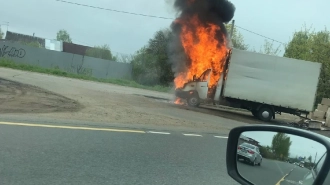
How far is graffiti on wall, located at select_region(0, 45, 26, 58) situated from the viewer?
37.3m

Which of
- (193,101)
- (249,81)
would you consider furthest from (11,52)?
(249,81)

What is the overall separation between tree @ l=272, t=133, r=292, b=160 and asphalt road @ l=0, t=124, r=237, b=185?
130 inches

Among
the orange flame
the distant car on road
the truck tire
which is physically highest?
the orange flame

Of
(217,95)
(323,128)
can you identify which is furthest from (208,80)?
(323,128)

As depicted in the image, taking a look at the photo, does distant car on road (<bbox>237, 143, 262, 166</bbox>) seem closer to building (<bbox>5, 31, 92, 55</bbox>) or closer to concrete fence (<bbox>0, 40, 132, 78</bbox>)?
concrete fence (<bbox>0, 40, 132, 78</bbox>)

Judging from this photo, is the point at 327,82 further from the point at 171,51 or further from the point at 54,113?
the point at 54,113

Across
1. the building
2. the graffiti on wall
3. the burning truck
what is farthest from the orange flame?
the building

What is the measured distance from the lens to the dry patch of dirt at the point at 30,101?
11.7m

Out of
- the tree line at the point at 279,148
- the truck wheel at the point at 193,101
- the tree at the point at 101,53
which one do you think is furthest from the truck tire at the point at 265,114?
the tree at the point at 101,53

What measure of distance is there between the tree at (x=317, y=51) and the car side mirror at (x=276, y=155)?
92.9 feet

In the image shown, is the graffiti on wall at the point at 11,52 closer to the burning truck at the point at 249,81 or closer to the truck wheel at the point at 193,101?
the burning truck at the point at 249,81

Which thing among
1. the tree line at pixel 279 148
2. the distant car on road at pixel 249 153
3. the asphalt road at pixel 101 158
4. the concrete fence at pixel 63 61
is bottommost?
the asphalt road at pixel 101 158

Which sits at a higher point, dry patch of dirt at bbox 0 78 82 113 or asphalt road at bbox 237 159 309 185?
asphalt road at bbox 237 159 309 185

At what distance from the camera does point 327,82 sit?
3044cm
